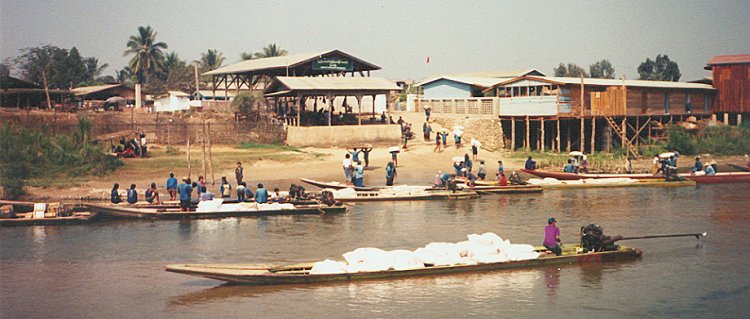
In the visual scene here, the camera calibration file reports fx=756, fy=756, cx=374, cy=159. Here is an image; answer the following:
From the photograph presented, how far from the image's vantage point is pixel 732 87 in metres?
52.2

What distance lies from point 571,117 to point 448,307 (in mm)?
28978

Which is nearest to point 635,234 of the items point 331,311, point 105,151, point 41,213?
point 331,311

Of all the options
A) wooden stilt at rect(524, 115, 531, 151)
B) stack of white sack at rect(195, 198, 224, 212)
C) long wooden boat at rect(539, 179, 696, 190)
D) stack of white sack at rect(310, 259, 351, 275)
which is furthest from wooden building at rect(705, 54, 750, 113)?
stack of white sack at rect(310, 259, 351, 275)

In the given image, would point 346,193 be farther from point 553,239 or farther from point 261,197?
point 553,239

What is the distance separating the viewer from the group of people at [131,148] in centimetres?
3681

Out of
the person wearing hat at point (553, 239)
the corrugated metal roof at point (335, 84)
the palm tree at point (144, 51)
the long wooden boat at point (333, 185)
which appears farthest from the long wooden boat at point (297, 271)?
the palm tree at point (144, 51)

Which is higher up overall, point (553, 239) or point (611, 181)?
point (611, 181)

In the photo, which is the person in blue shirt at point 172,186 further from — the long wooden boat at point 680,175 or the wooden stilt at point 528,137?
the wooden stilt at point 528,137

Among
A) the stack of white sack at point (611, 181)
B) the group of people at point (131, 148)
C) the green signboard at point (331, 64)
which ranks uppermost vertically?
the green signboard at point (331, 64)

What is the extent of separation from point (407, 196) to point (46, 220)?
13024 mm

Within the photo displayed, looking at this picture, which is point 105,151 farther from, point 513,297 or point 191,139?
point 513,297

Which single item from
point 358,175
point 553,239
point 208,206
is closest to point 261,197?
point 208,206

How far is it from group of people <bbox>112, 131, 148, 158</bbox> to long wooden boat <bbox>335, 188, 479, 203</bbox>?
42.3ft

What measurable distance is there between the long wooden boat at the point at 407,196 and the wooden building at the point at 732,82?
29.7 m
